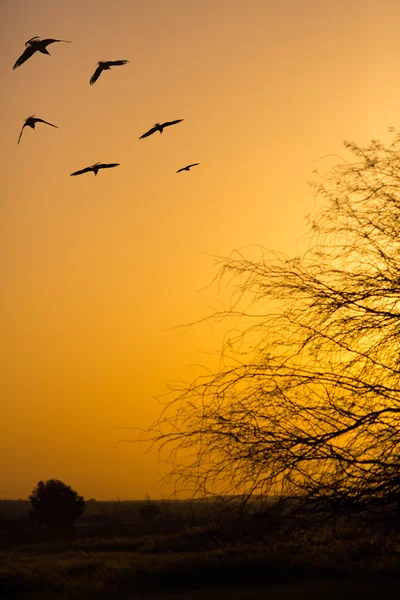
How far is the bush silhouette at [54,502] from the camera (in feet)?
154

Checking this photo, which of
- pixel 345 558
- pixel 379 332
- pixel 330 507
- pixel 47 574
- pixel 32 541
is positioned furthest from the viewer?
pixel 32 541

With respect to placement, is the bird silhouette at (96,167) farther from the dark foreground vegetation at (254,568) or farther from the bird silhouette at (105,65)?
the dark foreground vegetation at (254,568)

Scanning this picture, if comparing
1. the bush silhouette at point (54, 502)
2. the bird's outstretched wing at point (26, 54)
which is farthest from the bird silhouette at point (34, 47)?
the bush silhouette at point (54, 502)

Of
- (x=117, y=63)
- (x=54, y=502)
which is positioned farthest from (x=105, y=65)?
(x=54, y=502)

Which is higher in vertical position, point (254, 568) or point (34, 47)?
point (34, 47)

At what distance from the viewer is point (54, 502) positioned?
4756 centimetres

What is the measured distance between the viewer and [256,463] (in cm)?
720

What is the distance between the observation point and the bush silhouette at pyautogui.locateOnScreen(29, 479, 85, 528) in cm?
4679

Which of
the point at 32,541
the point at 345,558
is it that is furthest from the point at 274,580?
the point at 32,541

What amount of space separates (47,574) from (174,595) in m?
2.30

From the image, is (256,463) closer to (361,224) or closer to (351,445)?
(351,445)

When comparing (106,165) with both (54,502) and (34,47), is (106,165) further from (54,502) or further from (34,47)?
(54,502)

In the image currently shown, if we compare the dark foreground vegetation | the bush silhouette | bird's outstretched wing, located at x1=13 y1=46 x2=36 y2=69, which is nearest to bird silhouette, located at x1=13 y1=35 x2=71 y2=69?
bird's outstretched wing, located at x1=13 y1=46 x2=36 y2=69

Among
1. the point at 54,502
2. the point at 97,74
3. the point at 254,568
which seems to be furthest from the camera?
the point at 54,502
